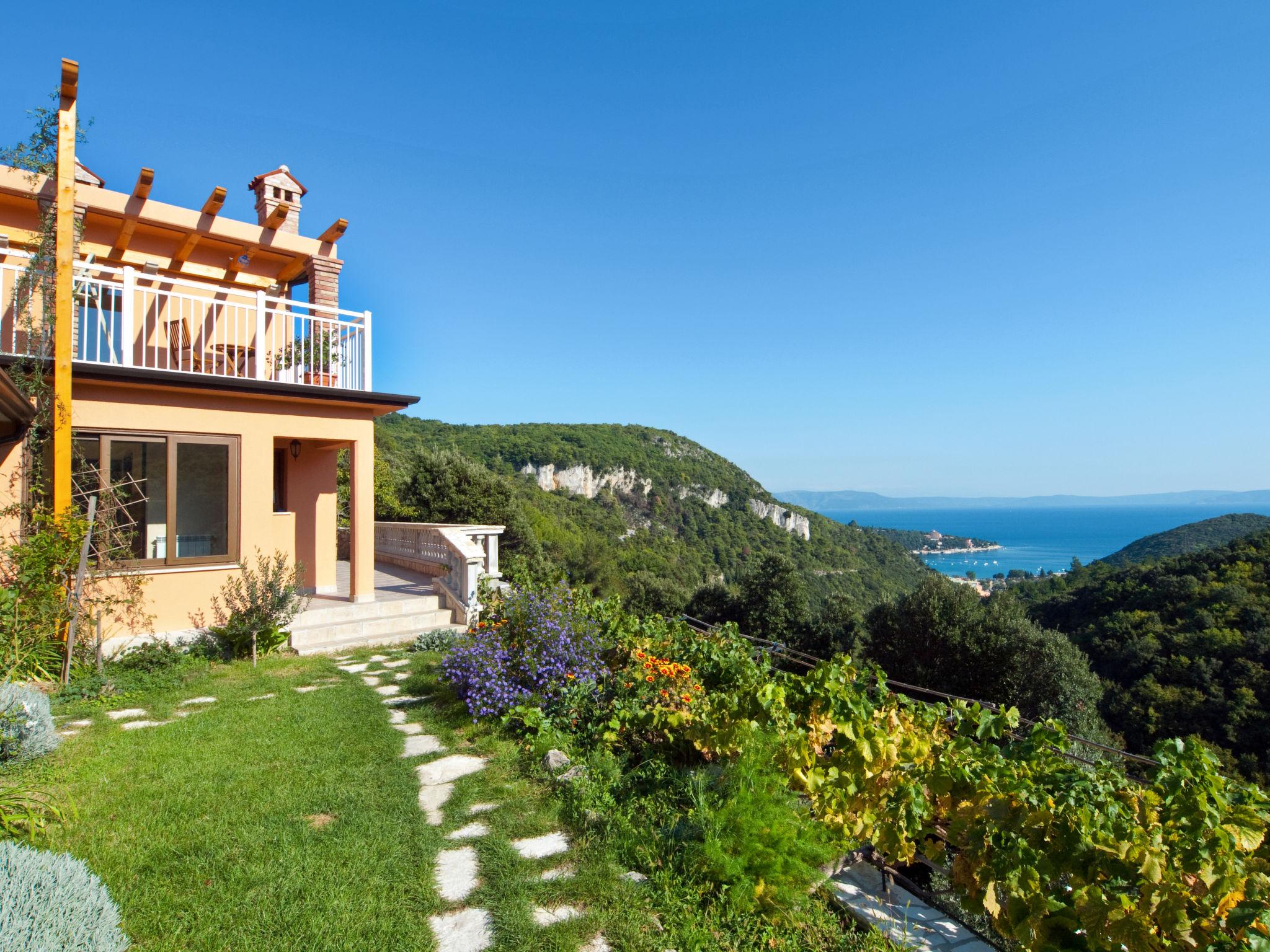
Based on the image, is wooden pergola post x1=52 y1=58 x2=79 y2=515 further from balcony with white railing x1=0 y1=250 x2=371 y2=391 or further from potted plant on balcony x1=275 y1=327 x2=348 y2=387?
potted plant on balcony x1=275 y1=327 x2=348 y2=387

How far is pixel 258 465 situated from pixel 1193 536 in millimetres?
71761

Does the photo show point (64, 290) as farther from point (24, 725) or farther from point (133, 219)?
point (24, 725)

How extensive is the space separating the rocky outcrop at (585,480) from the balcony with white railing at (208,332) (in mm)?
57884

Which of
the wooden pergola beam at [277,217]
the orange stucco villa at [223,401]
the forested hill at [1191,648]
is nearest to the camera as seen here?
the orange stucco villa at [223,401]

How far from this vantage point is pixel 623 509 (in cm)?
7606

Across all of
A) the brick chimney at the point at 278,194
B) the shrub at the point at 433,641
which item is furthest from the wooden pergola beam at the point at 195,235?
the shrub at the point at 433,641

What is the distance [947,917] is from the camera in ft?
9.74

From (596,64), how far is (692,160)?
4.57 metres

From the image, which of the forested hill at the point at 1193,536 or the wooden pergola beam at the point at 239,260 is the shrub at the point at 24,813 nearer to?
the wooden pergola beam at the point at 239,260

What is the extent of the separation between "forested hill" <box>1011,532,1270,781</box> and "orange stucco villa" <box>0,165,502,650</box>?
22633mm

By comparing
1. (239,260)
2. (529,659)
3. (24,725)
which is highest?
(239,260)

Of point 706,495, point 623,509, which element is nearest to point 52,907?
point 623,509

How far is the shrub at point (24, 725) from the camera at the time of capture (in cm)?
380

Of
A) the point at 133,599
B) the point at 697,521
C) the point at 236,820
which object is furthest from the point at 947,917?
the point at 697,521
